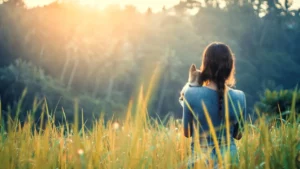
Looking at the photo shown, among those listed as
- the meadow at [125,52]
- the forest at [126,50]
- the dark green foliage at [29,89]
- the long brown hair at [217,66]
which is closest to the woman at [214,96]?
the long brown hair at [217,66]

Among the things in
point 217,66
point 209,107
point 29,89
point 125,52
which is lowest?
point 29,89

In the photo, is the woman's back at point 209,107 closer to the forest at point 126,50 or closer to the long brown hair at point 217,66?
the long brown hair at point 217,66

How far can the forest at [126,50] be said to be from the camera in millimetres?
31016

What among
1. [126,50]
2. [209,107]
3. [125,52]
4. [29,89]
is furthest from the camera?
[126,50]

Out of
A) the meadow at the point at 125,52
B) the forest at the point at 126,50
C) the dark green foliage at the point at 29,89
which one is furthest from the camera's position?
the forest at the point at 126,50

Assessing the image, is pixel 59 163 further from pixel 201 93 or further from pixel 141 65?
pixel 141 65

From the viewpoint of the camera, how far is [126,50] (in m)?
40.5

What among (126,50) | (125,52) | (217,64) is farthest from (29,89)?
(217,64)

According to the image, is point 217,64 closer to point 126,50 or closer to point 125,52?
point 125,52

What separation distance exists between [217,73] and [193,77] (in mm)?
158

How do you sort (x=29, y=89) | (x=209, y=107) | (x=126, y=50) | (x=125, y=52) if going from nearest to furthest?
(x=209, y=107)
(x=29, y=89)
(x=125, y=52)
(x=126, y=50)

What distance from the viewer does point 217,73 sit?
280 cm

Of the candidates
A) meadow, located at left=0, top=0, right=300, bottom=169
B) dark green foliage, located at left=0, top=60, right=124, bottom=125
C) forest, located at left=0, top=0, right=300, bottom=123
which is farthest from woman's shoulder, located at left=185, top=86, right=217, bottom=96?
dark green foliage, located at left=0, top=60, right=124, bottom=125

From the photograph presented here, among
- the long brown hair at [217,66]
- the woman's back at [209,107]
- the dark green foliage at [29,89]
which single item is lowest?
the dark green foliage at [29,89]
